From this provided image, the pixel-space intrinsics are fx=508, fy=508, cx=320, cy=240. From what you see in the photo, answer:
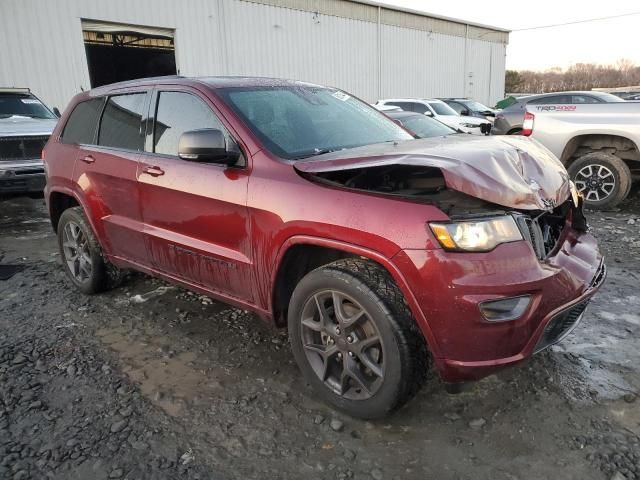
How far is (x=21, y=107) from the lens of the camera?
8633mm

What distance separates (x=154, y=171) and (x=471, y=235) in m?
2.13

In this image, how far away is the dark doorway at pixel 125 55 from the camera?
1558 cm

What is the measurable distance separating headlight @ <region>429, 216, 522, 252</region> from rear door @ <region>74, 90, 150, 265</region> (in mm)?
2232

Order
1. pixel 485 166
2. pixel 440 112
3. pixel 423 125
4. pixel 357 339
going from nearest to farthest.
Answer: pixel 485 166
pixel 357 339
pixel 423 125
pixel 440 112

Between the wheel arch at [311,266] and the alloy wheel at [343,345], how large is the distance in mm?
218

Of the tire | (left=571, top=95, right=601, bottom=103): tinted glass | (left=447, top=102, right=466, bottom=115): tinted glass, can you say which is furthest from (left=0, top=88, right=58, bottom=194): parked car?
(left=447, top=102, right=466, bottom=115): tinted glass

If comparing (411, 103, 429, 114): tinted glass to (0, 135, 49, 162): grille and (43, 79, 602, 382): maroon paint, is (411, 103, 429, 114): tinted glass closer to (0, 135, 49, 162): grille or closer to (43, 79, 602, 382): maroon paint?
(0, 135, 49, 162): grille

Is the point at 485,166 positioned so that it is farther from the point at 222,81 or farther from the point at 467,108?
the point at 467,108

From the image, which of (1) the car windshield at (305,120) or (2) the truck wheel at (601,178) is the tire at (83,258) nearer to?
(1) the car windshield at (305,120)

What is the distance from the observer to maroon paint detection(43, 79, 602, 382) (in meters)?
2.14

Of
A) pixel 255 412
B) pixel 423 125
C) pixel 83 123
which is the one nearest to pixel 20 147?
pixel 83 123


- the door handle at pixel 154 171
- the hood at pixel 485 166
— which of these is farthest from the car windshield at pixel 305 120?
the door handle at pixel 154 171

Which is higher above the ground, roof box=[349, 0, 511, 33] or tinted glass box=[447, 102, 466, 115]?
roof box=[349, 0, 511, 33]

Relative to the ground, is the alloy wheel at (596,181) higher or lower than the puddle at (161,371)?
higher
